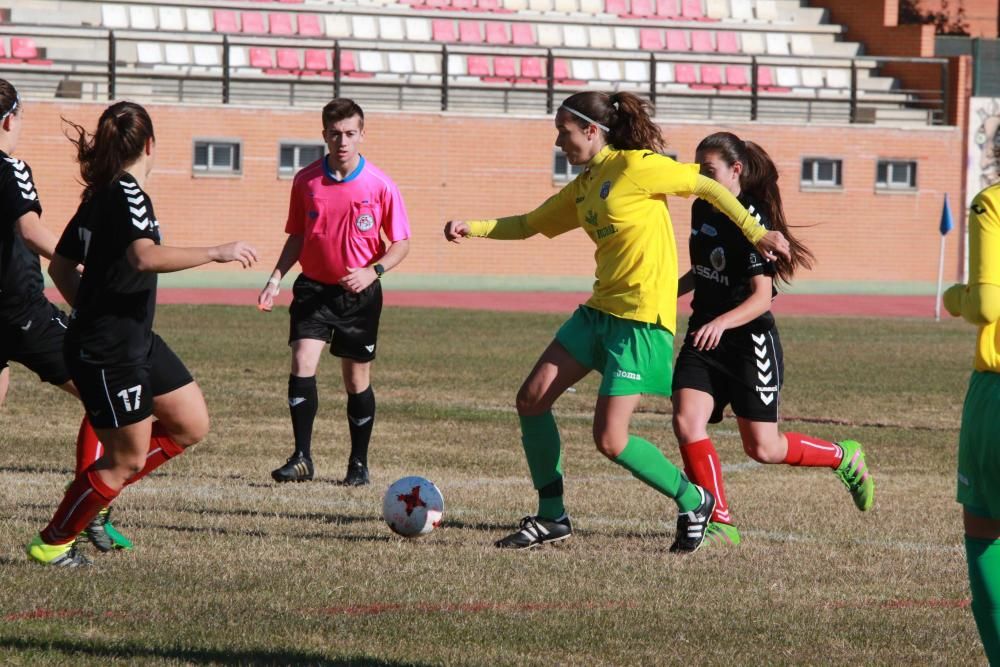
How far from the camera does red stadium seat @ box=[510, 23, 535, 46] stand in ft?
121

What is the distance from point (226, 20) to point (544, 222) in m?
28.9

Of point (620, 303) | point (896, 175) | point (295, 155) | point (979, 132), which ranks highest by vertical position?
point (979, 132)

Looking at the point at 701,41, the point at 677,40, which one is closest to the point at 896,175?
the point at 701,41

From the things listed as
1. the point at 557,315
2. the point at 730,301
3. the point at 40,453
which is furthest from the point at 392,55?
the point at 730,301

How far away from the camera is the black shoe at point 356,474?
874 centimetres

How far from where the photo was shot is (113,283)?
585 cm

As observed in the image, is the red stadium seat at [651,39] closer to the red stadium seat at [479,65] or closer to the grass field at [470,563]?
the red stadium seat at [479,65]

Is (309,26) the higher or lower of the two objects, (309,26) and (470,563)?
the higher

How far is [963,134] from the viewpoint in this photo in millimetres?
36250

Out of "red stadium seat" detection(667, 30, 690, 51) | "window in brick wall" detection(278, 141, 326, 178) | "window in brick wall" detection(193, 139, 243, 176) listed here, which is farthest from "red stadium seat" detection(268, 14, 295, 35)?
"red stadium seat" detection(667, 30, 690, 51)

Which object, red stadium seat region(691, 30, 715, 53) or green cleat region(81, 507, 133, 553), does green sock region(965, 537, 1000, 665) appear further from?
red stadium seat region(691, 30, 715, 53)

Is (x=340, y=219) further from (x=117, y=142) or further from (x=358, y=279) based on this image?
(x=117, y=142)

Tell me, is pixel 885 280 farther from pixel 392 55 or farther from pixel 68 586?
pixel 68 586

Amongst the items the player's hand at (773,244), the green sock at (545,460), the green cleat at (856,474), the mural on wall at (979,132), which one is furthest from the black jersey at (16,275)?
the mural on wall at (979,132)
